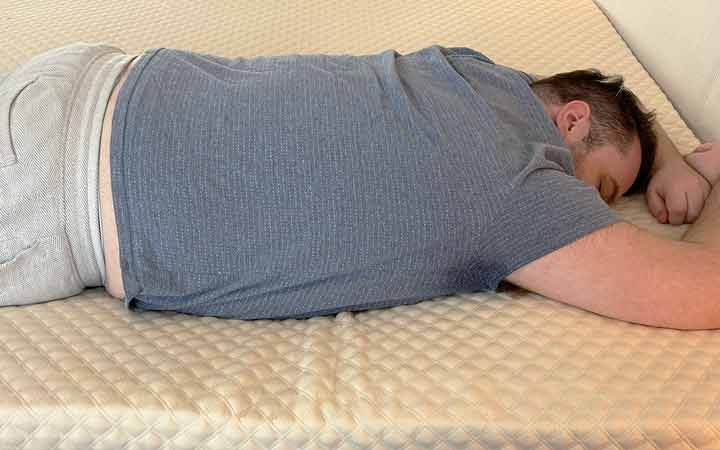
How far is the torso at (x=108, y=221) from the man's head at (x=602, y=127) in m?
0.57

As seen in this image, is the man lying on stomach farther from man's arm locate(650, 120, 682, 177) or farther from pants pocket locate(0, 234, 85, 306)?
man's arm locate(650, 120, 682, 177)

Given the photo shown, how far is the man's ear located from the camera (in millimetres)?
958

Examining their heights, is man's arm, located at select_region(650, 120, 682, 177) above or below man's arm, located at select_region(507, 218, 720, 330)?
above

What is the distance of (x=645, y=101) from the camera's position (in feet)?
3.96

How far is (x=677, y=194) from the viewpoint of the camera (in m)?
0.99

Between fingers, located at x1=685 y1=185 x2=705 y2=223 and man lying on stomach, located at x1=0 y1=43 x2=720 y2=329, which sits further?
fingers, located at x1=685 y1=185 x2=705 y2=223

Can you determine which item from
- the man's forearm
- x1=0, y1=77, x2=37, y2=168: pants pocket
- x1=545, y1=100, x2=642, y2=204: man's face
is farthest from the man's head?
x1=0, y1=77, x2=37, y2=168: pants pocket

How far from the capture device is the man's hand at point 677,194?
3.23 ft

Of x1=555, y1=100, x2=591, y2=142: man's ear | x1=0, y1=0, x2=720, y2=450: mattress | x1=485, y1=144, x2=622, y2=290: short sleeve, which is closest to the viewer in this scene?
x1=0, y1=0, x2=720, y2=450: mattress

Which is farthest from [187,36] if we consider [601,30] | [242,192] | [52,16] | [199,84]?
[601,30]

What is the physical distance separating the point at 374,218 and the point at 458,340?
6.4 inches

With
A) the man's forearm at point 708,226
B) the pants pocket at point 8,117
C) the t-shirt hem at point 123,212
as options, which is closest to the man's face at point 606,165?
the man's forearm at point 708,226

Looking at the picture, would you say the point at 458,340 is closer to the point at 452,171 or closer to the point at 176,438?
the point at 452,171

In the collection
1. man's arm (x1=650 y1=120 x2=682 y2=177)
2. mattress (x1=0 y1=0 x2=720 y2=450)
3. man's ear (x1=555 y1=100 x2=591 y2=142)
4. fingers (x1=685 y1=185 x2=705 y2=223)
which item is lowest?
mattress (x1=0 y1=0 x2=720 y2=450)
